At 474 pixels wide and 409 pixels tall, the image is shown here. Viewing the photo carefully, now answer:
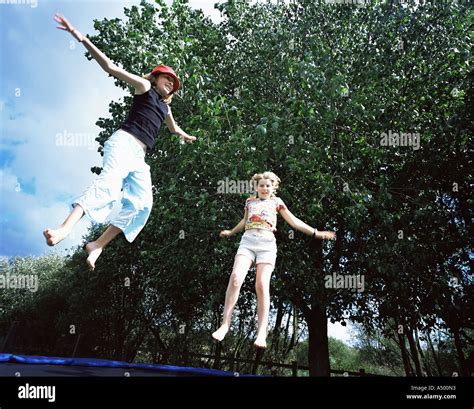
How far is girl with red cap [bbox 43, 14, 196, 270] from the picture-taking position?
12.0ft

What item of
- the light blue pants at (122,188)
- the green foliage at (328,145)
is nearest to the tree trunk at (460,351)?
the green foliage at (328,145)

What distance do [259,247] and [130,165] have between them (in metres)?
1.35

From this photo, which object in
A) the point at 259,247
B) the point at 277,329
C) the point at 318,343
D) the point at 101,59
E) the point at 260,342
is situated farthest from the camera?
the point at 277,329

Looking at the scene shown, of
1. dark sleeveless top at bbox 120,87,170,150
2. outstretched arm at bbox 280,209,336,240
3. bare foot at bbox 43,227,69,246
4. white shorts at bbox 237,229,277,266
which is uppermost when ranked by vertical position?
dark sleeveless top at bbox 120,87,170,150

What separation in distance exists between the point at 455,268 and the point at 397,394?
31.2ft

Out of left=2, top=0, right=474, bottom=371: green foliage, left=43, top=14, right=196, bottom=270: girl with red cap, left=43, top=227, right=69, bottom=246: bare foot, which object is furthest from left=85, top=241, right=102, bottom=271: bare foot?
left=2, top=0, right=474, bottom=371: green foliage

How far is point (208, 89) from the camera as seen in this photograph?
10719 mm

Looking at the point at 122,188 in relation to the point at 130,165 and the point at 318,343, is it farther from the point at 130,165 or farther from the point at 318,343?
the point at 318,343

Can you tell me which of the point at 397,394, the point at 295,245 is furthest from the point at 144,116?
the point at 295,245

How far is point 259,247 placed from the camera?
→ 4.30 m

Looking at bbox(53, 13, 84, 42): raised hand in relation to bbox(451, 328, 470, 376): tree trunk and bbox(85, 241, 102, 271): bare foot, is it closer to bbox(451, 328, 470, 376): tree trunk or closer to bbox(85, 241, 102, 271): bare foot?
bbox(85, 241, 102, 271): bare foot

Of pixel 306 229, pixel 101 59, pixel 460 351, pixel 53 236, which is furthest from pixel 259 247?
pixel 460 351

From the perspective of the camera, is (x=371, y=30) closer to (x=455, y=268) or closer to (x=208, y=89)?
(x=208, y=89)

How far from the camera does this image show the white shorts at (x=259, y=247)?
4293 millimetres
